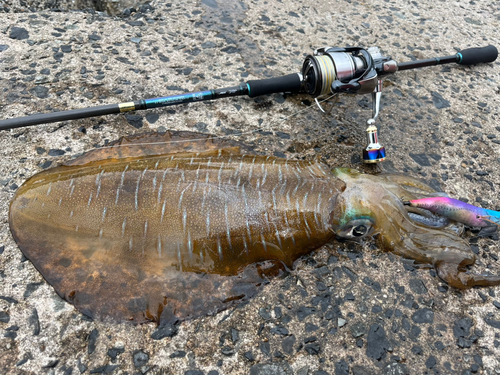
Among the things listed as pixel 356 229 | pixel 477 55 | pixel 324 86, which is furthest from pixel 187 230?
pixel 477 55

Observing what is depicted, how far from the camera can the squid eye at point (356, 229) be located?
319 centimetres

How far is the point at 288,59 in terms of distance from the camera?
4840mm

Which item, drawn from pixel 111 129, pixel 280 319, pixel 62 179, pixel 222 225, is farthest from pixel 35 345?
pixel 111 129

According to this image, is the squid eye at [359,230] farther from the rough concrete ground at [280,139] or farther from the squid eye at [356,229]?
the rough concrete ground at [280,139]

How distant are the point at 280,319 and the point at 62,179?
2222 mm

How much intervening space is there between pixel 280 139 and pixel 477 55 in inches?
126

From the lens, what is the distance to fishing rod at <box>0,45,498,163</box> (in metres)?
3.56

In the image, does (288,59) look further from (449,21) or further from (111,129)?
(449,21)

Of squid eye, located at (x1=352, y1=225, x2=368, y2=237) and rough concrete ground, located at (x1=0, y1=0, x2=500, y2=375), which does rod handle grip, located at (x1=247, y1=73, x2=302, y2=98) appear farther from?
squid eye, located at (x1=352, y1=225, x2=368, y2=237)

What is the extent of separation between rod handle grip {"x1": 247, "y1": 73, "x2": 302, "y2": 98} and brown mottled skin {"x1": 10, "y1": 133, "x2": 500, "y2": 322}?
1.15 meters

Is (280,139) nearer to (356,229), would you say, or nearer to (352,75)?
(352,75)

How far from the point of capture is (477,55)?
496 cm

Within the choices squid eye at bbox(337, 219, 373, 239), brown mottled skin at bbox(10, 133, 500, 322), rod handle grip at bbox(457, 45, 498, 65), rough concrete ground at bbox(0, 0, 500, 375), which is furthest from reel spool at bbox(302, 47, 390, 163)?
rod handle grip at bbox(457, 45, 498, 65)

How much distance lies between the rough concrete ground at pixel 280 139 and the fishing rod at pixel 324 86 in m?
0.23
